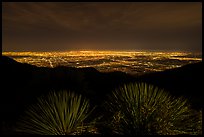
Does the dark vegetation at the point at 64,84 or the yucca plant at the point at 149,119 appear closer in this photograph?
the yucca plant at the point at 149,119

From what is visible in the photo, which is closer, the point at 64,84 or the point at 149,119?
the point at 149,119

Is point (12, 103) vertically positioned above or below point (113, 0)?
below

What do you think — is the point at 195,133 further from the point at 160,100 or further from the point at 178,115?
the point at 160,100

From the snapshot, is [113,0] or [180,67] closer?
[113,0]

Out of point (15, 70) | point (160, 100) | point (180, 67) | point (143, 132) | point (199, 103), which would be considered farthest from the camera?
point (180, 67)

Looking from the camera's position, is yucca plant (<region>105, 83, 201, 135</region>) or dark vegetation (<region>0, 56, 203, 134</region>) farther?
dark vegetation (<region>0, 56, 203, 134</region>)

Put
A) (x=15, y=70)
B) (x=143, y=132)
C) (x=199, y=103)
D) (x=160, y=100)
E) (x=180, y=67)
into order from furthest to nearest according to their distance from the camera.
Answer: (x=180, y=67) < (x=15, y=70) < (x=199, y=103) < (x=160, y=100) < (x=143, y=132)

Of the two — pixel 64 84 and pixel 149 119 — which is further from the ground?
pixel 149 119

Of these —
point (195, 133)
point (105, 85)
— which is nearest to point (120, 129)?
point (195, 133)
